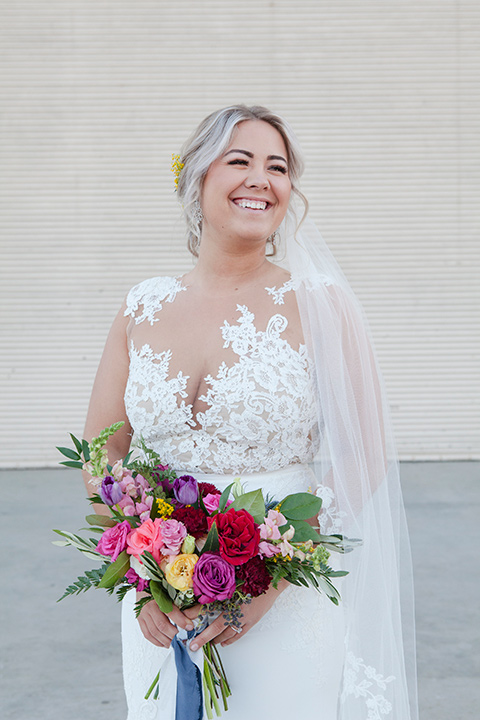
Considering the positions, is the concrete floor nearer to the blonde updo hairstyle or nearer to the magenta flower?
the magenta flower

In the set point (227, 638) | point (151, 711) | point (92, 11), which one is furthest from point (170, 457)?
point (92, 11)

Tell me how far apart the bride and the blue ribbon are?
0.13ft

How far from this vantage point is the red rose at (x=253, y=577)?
1536 millimetres

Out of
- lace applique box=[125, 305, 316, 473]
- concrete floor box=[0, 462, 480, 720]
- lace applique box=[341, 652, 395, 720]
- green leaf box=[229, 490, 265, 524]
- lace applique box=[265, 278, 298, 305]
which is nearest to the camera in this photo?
green leaf box=[229, 490, 265, 524]

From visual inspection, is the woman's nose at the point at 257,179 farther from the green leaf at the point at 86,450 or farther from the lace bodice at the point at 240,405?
the green leaf at the point at 86,450

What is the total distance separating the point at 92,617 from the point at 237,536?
10.0ft

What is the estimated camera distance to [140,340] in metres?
2.08

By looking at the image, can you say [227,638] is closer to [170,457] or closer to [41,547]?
[170,457]

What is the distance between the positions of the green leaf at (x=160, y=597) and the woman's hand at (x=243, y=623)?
12 centimetres

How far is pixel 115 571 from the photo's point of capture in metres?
1.58

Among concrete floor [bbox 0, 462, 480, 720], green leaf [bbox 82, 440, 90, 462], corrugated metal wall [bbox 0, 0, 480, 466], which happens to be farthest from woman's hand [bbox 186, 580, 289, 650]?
corrugated metal wall [bbox 0, 0, 480, 466]

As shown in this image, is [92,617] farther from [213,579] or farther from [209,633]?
[213,579]

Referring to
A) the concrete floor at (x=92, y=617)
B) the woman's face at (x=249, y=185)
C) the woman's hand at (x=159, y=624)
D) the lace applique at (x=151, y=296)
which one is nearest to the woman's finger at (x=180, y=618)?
the woman's hand at (x=159, y=624)

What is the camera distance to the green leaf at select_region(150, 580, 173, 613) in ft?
5.14
